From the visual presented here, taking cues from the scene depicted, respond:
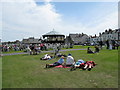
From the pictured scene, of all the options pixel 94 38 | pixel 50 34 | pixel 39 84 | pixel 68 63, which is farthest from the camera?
pixel 94 38

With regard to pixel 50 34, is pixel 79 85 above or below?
below

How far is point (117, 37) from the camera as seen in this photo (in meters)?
72.2

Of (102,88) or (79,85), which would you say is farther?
(79,85)

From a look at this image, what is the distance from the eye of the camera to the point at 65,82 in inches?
262

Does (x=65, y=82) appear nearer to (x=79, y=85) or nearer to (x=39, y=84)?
(x=79, y=85)

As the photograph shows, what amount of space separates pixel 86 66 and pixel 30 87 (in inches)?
201

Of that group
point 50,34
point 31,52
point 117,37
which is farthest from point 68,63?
point 117,37

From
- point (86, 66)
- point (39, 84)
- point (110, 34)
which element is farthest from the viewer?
point (110, 34)

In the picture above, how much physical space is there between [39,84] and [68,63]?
4.68 meters

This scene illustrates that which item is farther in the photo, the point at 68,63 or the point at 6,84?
the point at 68,63

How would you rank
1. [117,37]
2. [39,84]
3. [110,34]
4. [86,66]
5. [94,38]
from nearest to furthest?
[39,84], [86,66], [117,37], [110,34], [94,38]

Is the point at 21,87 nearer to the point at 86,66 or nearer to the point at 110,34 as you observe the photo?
the point at 86,66

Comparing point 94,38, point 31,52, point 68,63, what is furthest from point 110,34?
point 68,63

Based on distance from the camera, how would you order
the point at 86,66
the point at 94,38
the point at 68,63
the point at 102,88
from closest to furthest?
1. the point at 102,88
2. the point at 86,66
3. the point at 68,63
4. the point at 94,38
